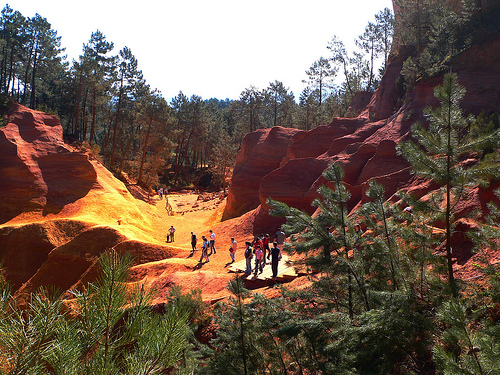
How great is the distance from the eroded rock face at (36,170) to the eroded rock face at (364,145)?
1444 centimetres

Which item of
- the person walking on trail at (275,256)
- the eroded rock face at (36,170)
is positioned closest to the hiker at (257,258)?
the person walking on trail at (275,256)

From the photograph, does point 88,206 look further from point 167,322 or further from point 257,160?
point 167,322

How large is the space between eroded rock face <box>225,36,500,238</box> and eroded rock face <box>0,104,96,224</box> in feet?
47.4

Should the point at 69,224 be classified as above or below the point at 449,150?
below

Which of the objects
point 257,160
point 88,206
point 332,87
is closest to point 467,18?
point 257,160

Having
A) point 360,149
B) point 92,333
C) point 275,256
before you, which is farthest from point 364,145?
point 92,333

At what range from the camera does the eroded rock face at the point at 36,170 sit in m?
25.9

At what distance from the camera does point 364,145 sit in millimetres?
21625

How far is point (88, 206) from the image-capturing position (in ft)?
88.6

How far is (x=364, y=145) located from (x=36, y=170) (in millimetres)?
26078

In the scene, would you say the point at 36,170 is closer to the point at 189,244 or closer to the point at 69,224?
the point at 69,224

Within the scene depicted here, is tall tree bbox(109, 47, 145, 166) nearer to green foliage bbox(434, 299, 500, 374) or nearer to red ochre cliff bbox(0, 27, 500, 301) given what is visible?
red ochre cliff bbox(0, 27, 500, 301)

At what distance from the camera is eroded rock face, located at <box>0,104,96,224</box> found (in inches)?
1019

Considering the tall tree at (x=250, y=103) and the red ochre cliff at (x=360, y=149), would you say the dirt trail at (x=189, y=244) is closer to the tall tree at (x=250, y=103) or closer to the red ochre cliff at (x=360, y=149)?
the red ochre cliff at (x=360, y=149)
